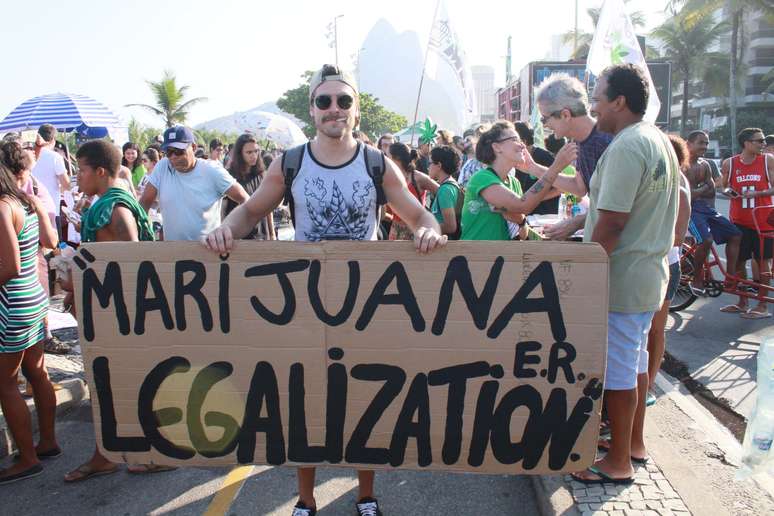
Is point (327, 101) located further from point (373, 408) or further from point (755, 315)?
point (755, 315)

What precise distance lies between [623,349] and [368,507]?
1.36 m

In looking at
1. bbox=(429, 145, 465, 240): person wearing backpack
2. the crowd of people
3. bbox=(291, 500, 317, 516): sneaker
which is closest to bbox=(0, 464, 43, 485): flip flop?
the crowd of people

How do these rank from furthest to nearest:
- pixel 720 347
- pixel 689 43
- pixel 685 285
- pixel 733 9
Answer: pixel 689 43
pixel 733 9
pixel 685 285
pixel 720 347

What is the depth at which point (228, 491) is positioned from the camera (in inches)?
131

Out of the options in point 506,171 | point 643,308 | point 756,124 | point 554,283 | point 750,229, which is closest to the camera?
point 554,283

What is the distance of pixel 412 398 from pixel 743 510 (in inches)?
66.6

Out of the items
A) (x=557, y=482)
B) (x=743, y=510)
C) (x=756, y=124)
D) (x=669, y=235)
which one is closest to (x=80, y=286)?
(x=557, y=482)

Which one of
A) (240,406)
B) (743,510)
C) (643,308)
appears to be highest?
(643,308)

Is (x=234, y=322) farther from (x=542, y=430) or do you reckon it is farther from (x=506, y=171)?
(x=506, y=171)

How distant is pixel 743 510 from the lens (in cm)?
292

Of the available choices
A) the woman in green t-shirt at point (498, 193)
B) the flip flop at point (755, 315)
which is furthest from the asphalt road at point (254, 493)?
the flip flop at point (755, 315)

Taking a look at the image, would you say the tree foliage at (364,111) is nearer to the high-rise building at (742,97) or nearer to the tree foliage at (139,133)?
the tree foliage at (139,133)

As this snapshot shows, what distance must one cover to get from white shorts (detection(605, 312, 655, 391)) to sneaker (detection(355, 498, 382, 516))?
119cm

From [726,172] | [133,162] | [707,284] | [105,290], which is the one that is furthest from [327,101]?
[133,162]
